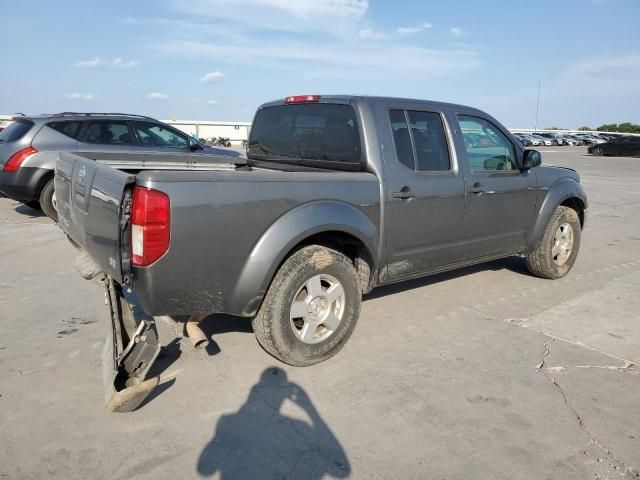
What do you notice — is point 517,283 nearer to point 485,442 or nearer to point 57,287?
point 485,442

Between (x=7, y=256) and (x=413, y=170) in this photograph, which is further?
(x=7, y=256)

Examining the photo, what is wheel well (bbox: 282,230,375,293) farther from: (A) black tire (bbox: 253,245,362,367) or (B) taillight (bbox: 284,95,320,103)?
A: (B) taillight (bbox: 284,95,320,103)

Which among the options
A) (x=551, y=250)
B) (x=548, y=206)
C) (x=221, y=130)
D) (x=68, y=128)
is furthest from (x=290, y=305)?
(x=221, y=130)

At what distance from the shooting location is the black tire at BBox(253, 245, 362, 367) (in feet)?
10.5

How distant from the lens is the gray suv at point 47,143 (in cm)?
757

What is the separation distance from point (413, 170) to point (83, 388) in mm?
2808

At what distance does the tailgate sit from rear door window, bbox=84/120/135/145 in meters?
5.08

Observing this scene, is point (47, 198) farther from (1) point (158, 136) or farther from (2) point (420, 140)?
(2) point (420, 140)

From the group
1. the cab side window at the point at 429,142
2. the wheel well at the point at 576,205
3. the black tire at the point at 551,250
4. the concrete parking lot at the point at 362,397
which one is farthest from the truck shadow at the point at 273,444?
the wheel well at the point at 576,205

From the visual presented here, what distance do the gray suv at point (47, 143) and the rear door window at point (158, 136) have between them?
0.04 m

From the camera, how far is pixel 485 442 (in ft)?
8.75

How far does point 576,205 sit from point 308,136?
11.4ft

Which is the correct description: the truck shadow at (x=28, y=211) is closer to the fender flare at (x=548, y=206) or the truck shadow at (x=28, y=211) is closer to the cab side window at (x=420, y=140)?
the cab side window at (x=420, y=140)

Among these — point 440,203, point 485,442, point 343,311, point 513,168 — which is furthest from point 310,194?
point 513,168
